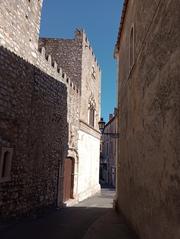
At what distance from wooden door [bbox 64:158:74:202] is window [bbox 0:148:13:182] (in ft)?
17.8

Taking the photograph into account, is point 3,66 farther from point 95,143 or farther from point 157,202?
point 95,143

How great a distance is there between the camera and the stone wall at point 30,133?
7.05 m

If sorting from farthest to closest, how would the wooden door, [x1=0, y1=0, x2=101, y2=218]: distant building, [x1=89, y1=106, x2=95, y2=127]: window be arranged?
[x1=89, y1=106, x2=95, y2=127]: window, the wooden door, [x1=0, y1=0, x2=101, y2=218]: distant building

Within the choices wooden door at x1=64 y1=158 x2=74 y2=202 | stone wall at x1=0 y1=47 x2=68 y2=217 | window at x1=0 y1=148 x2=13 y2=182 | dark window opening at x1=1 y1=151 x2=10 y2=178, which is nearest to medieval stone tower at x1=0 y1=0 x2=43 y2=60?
stone wall at x1=0 y1=47 x2=68 y2=217

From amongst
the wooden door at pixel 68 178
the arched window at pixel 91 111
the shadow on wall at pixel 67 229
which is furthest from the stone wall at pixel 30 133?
the arched window at pixel 91 111

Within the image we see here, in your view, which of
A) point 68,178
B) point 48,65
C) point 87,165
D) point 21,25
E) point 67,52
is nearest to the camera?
point 21,25

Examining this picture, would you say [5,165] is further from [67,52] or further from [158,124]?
[67,52]

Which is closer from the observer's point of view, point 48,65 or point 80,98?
point 48,65

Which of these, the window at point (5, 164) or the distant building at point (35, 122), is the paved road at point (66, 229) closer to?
the distant building at point (35, 122)

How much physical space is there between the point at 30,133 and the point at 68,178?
5.04 m

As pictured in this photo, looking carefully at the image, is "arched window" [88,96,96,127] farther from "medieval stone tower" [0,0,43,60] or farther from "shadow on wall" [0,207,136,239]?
"shadow on wall" [0,207,136,239]

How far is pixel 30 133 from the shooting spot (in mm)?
8523

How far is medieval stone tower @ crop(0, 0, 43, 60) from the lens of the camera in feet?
22.9

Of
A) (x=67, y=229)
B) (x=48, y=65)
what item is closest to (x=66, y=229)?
(x=67, y=229)
